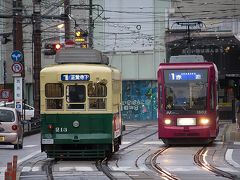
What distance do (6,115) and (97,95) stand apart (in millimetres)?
8129

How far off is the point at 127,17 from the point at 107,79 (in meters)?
39.3

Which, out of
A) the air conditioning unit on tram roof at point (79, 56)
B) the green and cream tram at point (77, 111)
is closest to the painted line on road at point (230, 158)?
the green and cream tram at point (77, 111)

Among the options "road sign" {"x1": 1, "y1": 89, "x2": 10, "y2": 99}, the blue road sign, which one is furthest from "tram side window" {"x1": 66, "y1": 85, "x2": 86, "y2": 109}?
"road sign" {"x1": 1, "y1": 89, "x2": 10, "y2": 99}

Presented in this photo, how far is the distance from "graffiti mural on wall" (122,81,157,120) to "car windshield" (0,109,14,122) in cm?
3184

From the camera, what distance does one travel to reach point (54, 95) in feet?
70.9

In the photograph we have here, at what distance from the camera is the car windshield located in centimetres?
2848

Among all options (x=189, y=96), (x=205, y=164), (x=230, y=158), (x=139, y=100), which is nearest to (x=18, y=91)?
(x=189, y=96)

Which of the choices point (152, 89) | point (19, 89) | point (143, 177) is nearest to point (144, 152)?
point (143, 177)

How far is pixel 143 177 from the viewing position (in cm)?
1717

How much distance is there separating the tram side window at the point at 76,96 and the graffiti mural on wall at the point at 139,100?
126ft

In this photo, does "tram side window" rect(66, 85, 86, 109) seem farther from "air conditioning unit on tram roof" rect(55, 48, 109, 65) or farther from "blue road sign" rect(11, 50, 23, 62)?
"blue road sign" rect(11, 50, 23, 62)

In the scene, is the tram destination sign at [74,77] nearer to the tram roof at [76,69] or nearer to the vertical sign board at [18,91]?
the tram roof at [76,69]

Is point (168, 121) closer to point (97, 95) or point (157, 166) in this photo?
point (97, 95)

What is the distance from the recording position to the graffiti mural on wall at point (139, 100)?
60219mm
